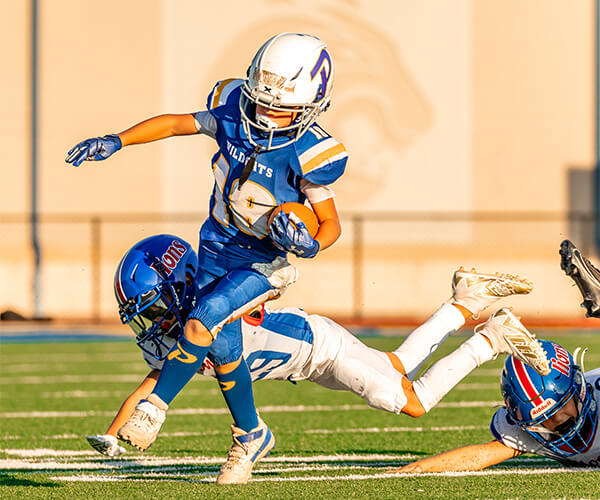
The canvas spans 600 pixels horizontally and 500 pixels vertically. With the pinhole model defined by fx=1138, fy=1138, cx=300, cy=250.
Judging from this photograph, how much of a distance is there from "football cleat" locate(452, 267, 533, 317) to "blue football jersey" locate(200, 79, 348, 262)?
0.80m

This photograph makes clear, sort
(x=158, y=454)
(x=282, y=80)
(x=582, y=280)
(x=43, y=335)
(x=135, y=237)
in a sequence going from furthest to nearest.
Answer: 1. (x=135, y=237)
2. (x=43, y=335)
3. (x=158, y=454)
4. (x=582, y=280)
5. (x=282, y=80)

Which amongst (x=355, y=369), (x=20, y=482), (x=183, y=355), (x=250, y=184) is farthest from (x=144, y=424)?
(x=250, y=184)

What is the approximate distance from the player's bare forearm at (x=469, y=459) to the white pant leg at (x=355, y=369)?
0.28 m

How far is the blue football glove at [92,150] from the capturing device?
4.55 meters

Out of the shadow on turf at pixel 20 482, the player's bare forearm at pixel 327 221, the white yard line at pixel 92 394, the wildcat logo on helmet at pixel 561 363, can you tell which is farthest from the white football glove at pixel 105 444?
the white yard line at pixel 92 394

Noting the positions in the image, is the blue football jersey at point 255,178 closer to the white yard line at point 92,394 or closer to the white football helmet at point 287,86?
the white football helmet at point 287,86

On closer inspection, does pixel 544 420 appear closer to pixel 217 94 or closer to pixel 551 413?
pixel 551 413

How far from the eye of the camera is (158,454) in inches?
226

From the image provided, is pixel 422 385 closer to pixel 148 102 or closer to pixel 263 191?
pixel 263 191

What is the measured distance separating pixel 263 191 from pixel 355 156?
13.8m

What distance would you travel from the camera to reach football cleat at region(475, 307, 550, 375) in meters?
4.61

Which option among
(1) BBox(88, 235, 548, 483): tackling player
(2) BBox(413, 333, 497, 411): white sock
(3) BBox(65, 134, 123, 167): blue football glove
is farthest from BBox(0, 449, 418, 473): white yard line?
(3) BBox(65, 134, 123, 167): blue football glove

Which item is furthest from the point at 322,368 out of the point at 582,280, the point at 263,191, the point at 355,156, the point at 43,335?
the point at 355,156

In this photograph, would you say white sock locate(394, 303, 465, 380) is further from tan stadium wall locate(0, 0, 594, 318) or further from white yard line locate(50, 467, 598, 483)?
tan stadium wall locate(0, 0, 594, 318)
